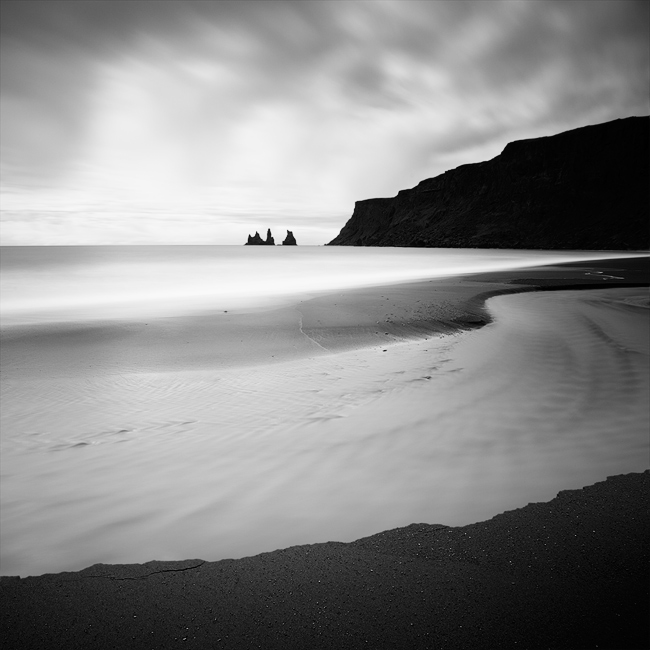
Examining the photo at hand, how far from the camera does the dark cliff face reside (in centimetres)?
11575

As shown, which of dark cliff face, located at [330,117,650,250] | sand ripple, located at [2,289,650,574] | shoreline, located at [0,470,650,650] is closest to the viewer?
shoreline, located at [0,470,650,650]

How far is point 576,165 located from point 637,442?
517ft

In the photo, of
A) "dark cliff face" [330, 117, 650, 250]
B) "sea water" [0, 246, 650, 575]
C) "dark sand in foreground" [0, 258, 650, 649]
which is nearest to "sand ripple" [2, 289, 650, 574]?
"sea water" [0, 246, 650, 575]

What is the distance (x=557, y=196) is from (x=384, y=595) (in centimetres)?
15475

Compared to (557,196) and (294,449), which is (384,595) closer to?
(294,449)

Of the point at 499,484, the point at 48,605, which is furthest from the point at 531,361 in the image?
the point at 48,605

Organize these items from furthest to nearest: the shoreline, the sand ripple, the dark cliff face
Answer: the dark cliff face, the sand ripple, the shoreline

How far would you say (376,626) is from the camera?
6.47 ft

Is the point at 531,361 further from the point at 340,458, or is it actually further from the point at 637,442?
the point at 340,458

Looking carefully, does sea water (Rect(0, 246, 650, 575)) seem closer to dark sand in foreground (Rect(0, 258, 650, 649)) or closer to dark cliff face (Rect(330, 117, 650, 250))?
dark sand in foreground (Rect(0, 258, 650, 649))

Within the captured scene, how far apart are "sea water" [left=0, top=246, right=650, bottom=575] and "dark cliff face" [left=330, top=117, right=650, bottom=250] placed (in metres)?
114

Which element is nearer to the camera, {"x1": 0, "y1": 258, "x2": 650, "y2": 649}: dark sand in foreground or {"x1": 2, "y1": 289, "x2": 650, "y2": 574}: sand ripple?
{"x1": 0, "y1": 258, "x2": 650, "y2": 649}: dark sand in foreground

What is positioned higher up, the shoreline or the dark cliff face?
the dark cliff face

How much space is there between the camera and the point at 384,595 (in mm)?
2154
